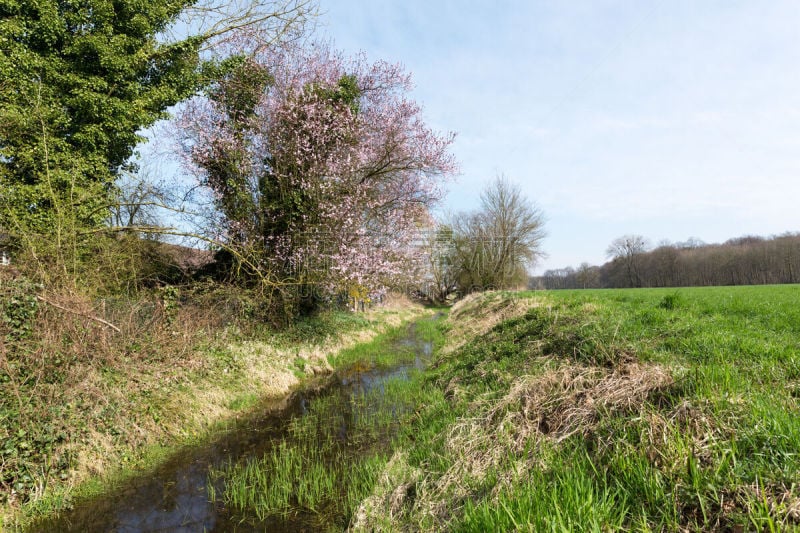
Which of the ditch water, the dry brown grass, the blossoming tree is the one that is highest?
the blossoming tree

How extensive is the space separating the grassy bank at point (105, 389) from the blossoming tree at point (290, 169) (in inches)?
153

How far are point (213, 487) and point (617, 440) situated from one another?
15.9 feet

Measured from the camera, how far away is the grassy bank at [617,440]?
2.30 m

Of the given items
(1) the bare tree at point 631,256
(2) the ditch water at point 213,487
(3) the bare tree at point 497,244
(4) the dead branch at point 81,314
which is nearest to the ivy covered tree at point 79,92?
(4) the dead branch at point 81,314

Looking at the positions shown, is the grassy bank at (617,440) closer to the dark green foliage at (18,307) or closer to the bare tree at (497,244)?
the dark green foliage at (18,307)

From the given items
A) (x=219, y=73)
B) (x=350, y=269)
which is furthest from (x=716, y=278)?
(x=219, y=73)

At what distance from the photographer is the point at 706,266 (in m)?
70.1

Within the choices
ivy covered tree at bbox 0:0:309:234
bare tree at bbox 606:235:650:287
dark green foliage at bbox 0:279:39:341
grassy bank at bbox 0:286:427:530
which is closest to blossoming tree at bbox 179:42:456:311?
ivy covered tree at bbox 0:0:309:234

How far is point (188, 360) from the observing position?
780 cm

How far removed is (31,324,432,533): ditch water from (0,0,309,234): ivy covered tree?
5.90 m

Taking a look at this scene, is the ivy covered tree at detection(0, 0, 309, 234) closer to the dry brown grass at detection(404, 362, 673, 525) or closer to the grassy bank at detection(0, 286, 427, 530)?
the grassy bank at detection(0, 286, 427, 530)

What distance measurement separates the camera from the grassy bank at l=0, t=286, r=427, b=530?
446cm

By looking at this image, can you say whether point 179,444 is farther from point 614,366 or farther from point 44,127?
point 44,127

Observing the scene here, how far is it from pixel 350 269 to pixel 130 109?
825 centimetres
